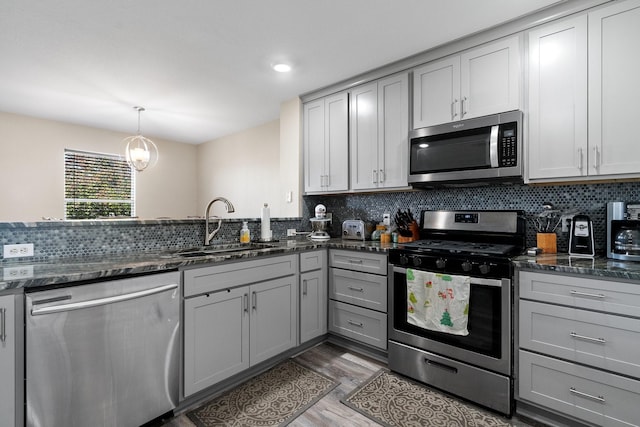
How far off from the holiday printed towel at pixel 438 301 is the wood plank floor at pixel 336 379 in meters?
0.57

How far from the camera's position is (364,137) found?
2.90 meters

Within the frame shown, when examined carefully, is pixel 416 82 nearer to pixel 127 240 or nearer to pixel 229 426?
pixel 127 240

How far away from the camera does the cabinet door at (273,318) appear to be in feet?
7.14

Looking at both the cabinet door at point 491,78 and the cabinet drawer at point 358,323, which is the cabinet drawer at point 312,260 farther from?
the cabinet door at point 491,78

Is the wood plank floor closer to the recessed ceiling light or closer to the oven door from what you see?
the oven door

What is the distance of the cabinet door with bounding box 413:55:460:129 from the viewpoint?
7.68ft

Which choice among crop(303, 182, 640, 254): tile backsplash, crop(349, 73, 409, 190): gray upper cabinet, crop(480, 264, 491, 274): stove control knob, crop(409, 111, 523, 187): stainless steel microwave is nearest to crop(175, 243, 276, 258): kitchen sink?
crop(303, 182, 640, 254): tile backsplash

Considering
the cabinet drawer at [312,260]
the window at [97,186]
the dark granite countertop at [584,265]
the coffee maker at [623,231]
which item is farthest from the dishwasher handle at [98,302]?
the window at [97,186]

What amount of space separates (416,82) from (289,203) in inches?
70.8

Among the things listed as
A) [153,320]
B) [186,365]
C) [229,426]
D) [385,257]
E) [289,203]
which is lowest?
[229,426]

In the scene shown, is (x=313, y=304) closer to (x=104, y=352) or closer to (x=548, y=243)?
(x=104, y=352)

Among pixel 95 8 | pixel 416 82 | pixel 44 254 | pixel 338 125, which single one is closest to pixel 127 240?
pixel 44 254

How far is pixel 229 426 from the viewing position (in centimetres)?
171

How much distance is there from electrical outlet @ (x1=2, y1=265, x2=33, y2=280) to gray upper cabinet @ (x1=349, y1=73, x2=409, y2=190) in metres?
2.37
